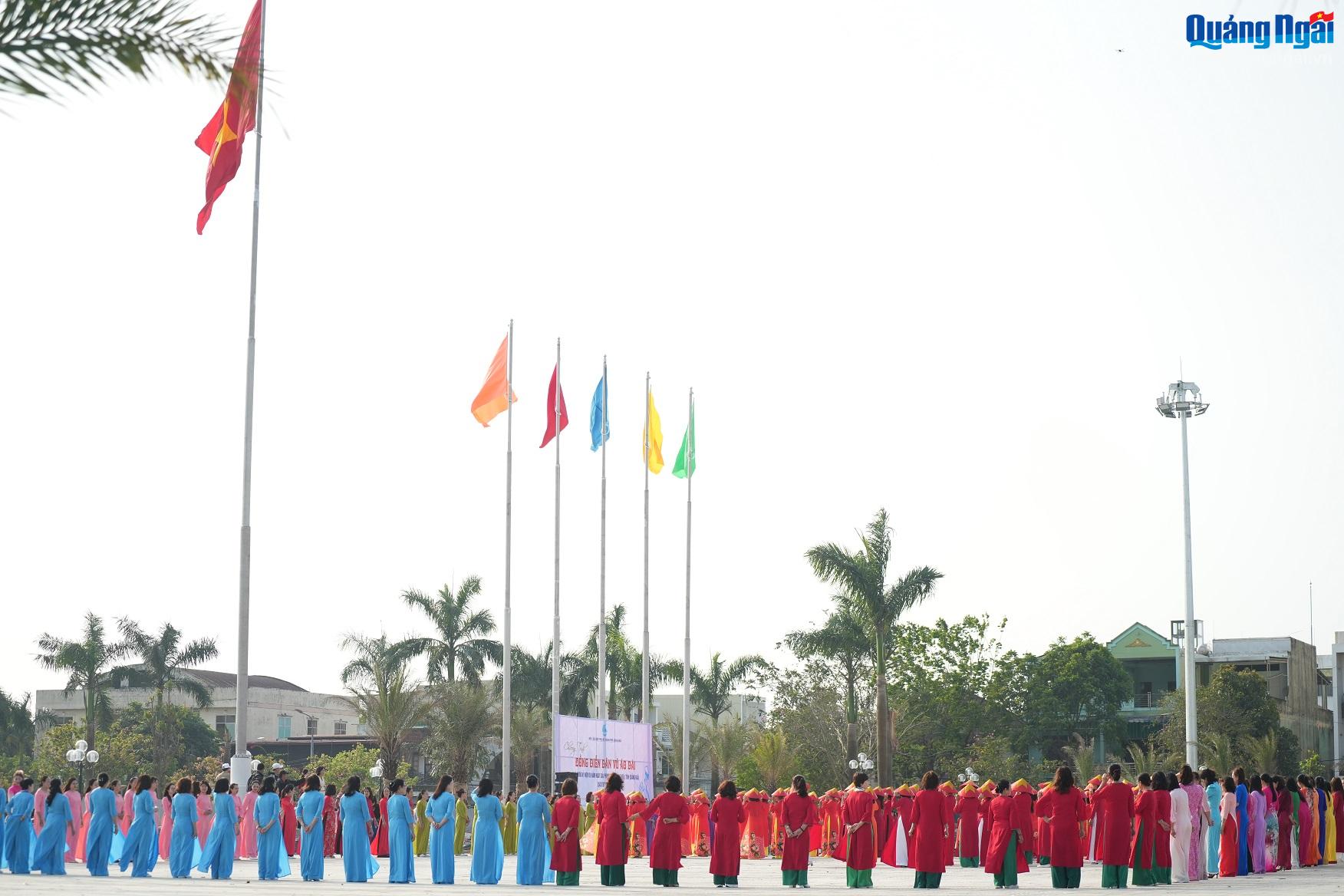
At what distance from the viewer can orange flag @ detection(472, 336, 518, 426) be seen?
34.0m

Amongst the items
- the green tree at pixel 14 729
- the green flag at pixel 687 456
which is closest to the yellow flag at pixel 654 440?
the green flag at pixel 687 456

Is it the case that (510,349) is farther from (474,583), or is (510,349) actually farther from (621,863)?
(474,583)

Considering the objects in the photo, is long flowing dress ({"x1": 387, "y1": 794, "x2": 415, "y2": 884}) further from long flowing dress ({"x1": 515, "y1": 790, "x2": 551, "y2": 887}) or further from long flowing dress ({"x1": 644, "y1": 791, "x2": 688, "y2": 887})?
long flowing dress ({"x1": 644, "y1": 791, "x2": 688, "y2": 887})

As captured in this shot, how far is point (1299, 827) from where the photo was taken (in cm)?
2466

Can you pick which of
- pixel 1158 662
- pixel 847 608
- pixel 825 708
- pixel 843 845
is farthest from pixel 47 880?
pixel 1158 662

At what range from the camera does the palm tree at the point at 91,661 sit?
216ft

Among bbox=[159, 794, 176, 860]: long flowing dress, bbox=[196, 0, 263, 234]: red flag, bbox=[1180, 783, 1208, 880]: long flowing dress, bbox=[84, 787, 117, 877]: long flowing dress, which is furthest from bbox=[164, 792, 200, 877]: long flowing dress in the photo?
bbox=[1180, 783, 1208, 880]: long flowing dress

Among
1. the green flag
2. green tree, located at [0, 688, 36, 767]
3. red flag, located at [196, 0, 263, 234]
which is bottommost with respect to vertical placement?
green tree, located at [0, 688, 36, 767]

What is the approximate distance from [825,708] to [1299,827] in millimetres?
27280

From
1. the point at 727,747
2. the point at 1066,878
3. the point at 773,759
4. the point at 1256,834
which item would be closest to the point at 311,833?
the point at 1066,878

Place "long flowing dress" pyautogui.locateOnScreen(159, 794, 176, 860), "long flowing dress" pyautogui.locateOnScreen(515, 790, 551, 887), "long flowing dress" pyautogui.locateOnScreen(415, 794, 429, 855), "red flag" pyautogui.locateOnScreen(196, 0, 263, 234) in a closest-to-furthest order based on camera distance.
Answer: "long flowing dress" pyautogui.locateOnScreen(515, 790, 551, 887), "red flag" pyautogui.locateOnScreen(196, 0, 263, 234), "long flowing dress" pyautogui.locateOnScreen(159, 794, 176, 860), "long flowing dress" pyautogui.locateOnScreen(415, 794, 429, 855)

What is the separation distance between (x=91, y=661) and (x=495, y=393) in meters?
39.0

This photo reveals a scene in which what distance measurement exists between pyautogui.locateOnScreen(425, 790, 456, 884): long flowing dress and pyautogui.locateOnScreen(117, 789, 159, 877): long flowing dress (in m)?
4.20

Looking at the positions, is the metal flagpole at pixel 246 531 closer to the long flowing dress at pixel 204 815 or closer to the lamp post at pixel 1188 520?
the long flowing dress at pixel 204 815
